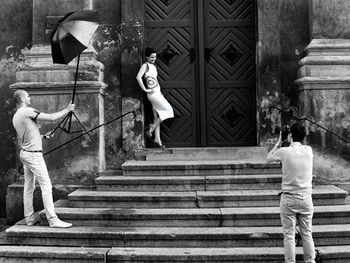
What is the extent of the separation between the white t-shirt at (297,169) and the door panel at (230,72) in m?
4.07

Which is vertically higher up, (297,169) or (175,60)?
(175,60)

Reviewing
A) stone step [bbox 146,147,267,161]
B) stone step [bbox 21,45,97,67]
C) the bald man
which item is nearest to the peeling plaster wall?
stone step [bbox 21,45,97,67]

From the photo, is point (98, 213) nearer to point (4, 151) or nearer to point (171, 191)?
point (171, 191)

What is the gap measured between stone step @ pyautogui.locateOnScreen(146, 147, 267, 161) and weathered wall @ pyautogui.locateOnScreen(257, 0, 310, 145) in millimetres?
428

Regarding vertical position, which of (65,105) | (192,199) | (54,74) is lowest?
(192,199)

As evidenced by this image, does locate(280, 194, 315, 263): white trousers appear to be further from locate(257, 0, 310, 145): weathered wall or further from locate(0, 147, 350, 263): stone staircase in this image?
locate(257, 0, 310, 145): weathered wall

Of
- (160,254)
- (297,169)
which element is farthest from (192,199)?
(297,169)

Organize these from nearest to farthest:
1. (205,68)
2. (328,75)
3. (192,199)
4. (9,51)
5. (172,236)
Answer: (172,236), (192,199), (328,75), (9,51), (205,68)

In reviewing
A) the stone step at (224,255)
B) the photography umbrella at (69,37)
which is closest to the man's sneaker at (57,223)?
the stone step at (224,255)

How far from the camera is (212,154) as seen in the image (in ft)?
27.3

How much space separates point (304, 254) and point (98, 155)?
14.1 feet

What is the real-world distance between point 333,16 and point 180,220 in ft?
16.2

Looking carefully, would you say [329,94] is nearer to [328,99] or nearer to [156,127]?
[328,99]

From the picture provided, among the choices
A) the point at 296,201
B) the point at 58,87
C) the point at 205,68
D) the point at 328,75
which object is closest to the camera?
the point at 296,201
